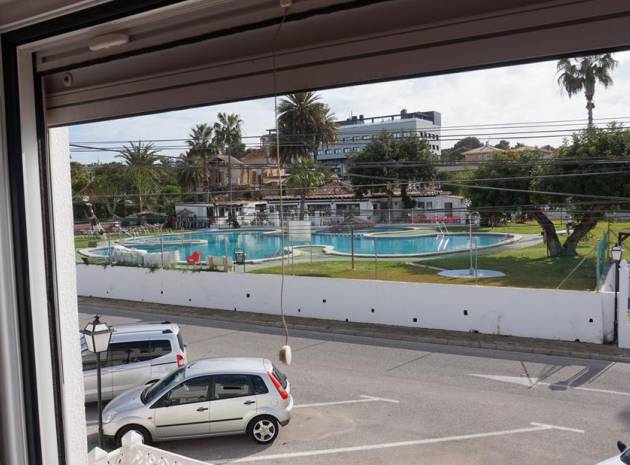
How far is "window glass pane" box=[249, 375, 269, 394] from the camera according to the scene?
2.80 meters

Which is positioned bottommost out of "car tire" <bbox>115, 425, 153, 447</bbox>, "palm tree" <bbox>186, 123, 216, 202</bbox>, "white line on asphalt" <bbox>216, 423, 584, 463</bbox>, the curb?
"white line on asphalt" <bbox>216, 423, 584, 463</bbox>

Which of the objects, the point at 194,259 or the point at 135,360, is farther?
the point at 194,259

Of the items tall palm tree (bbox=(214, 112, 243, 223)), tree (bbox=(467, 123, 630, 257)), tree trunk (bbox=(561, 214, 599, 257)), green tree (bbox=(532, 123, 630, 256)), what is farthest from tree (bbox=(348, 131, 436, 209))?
tree trunk (bbox=(561, 214, 599, 257))

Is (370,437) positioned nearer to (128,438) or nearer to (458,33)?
(128,438)

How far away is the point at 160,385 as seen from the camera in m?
2.84

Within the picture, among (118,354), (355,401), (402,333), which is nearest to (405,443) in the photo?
(355,401)

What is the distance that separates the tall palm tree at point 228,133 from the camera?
13.6 feet

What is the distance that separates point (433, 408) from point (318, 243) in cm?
487

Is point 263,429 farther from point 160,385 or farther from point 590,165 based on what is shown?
point 590,165

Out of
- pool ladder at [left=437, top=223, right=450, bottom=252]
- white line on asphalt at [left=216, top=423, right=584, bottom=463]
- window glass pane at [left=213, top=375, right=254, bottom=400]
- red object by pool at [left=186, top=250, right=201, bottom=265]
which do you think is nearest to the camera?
white line on asphalt at [left=216, top=423, right=584, bottom=463]

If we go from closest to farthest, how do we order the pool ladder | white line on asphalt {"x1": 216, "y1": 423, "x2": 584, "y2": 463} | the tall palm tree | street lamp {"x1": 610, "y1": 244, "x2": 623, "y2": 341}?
1. white line on asphalt {"x1": 216, "y1": 423, "x2": 584, "y2": 463}
2. street lamp {"x1": 610, "y1": 244, "x2": 623, "y2": 341}
3. the tall palm tree
4. the pool ladder

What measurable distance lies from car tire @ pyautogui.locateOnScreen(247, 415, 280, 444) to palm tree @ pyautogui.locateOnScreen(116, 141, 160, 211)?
156cm

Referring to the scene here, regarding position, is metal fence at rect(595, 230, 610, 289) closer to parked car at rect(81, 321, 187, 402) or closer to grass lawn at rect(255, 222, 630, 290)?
grass lawn at rect(255, 222, 630, 290)

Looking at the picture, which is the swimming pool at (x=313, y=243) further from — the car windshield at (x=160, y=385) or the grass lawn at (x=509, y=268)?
the car windshield at (x=160, y=385)
